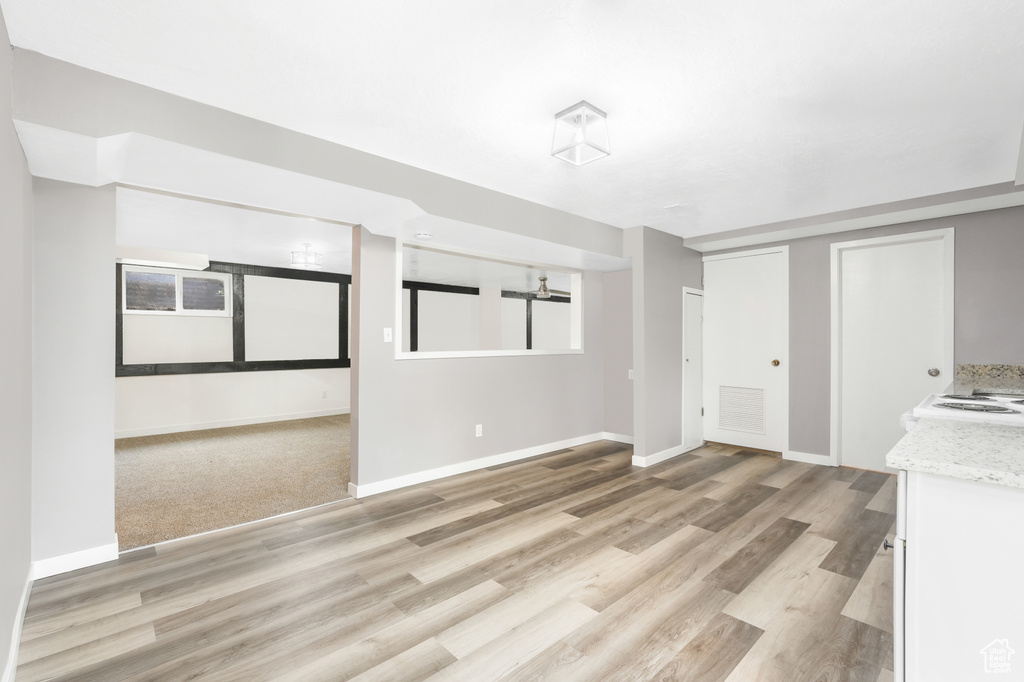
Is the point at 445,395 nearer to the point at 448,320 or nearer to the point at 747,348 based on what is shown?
the point at 448,320

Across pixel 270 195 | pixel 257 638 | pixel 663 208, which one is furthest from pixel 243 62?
pixel 663 208

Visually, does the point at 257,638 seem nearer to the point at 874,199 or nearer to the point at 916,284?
the point at 874,199

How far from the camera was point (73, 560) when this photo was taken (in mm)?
2479

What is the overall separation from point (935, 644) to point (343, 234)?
487cm

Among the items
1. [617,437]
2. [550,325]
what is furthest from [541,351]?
[550,325]

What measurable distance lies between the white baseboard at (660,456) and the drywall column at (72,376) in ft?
13.0

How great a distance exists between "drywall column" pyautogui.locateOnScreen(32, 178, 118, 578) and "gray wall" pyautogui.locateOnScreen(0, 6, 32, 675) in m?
0.13

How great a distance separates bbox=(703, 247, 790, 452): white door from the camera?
16.0 feet

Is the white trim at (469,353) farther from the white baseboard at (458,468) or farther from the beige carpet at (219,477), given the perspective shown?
the beige carpet at (219,477)

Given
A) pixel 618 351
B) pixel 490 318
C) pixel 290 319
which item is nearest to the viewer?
pixel 618 351

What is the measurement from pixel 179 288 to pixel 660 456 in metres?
6.44

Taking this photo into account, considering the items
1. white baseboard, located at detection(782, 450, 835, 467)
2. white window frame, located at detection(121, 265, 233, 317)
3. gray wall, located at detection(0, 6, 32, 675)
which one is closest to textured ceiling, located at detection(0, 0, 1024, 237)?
gray wall, located at detection(0, 6, 32, 675)

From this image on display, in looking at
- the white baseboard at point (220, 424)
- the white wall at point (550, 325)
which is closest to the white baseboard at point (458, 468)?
the white wall at point (550, 325)

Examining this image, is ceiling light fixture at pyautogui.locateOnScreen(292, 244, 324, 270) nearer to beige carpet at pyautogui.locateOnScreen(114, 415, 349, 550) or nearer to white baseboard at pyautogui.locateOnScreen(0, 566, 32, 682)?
beige carpet at pyautogui.locateOnScreen(114, 415, 349, 550)
